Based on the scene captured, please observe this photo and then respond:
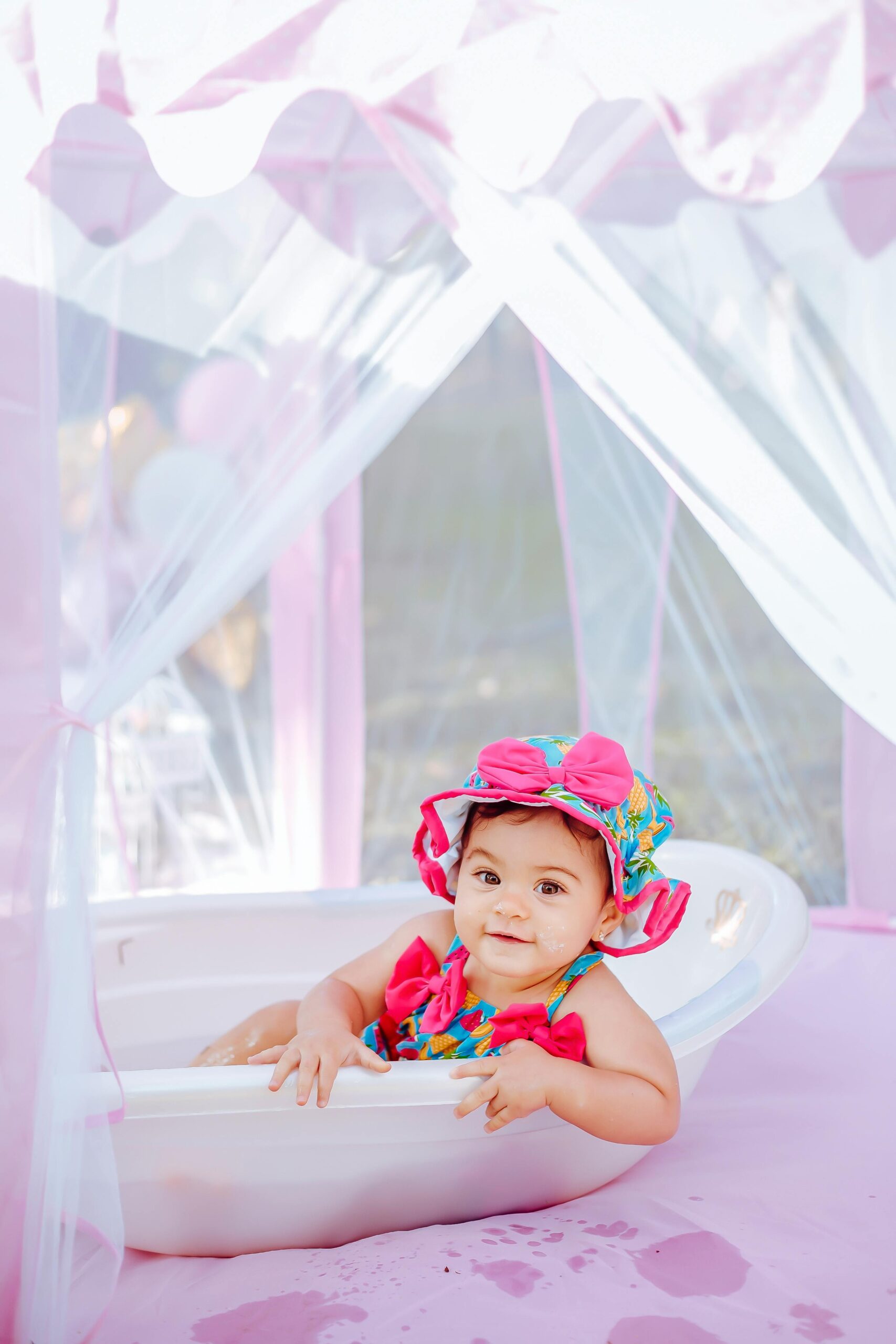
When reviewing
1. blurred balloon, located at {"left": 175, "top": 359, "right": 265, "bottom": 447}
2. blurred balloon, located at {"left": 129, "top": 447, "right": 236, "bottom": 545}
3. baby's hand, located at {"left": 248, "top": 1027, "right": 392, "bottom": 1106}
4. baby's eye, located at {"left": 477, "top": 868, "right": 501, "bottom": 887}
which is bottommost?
baby's hand, located at {"left": 248, "top": 1027, "right": 392, "bottom": 1106}

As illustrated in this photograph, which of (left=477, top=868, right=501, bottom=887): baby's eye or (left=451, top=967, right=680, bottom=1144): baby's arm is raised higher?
(left=477, top=868, right=501, bottom=887): baby's eye

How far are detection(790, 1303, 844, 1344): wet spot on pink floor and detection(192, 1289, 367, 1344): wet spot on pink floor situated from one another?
0.55 metres

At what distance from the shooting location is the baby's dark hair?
5.50 ft

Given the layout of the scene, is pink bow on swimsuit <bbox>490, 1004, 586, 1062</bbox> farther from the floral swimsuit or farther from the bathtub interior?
the bathtub interior

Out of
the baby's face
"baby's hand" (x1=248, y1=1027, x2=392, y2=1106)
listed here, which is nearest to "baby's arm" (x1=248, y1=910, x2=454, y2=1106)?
"baby's hand" (x1=248, y1=1027, x2=392, y2=1106)

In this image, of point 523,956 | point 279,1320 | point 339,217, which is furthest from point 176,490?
point 279,1320

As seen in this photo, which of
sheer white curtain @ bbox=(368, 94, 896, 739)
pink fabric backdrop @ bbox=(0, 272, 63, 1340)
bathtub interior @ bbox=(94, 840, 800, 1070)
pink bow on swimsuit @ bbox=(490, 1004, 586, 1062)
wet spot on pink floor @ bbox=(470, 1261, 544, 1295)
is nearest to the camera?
pink fabric backdrop @ bbox=(0, 272, 63, 1340)

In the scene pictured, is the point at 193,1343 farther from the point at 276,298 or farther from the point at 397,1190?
the point at 276,298

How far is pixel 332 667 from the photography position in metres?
3.55

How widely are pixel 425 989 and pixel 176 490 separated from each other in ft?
3.00

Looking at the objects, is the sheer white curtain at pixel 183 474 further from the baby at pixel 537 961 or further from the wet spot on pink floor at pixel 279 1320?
the baby at pixel 537 961

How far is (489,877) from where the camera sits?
5.64 feet

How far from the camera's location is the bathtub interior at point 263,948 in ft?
7.57

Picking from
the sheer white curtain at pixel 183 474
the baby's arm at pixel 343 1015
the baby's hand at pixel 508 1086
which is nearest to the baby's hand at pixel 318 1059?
the baby's arm at pixel 343 1015
